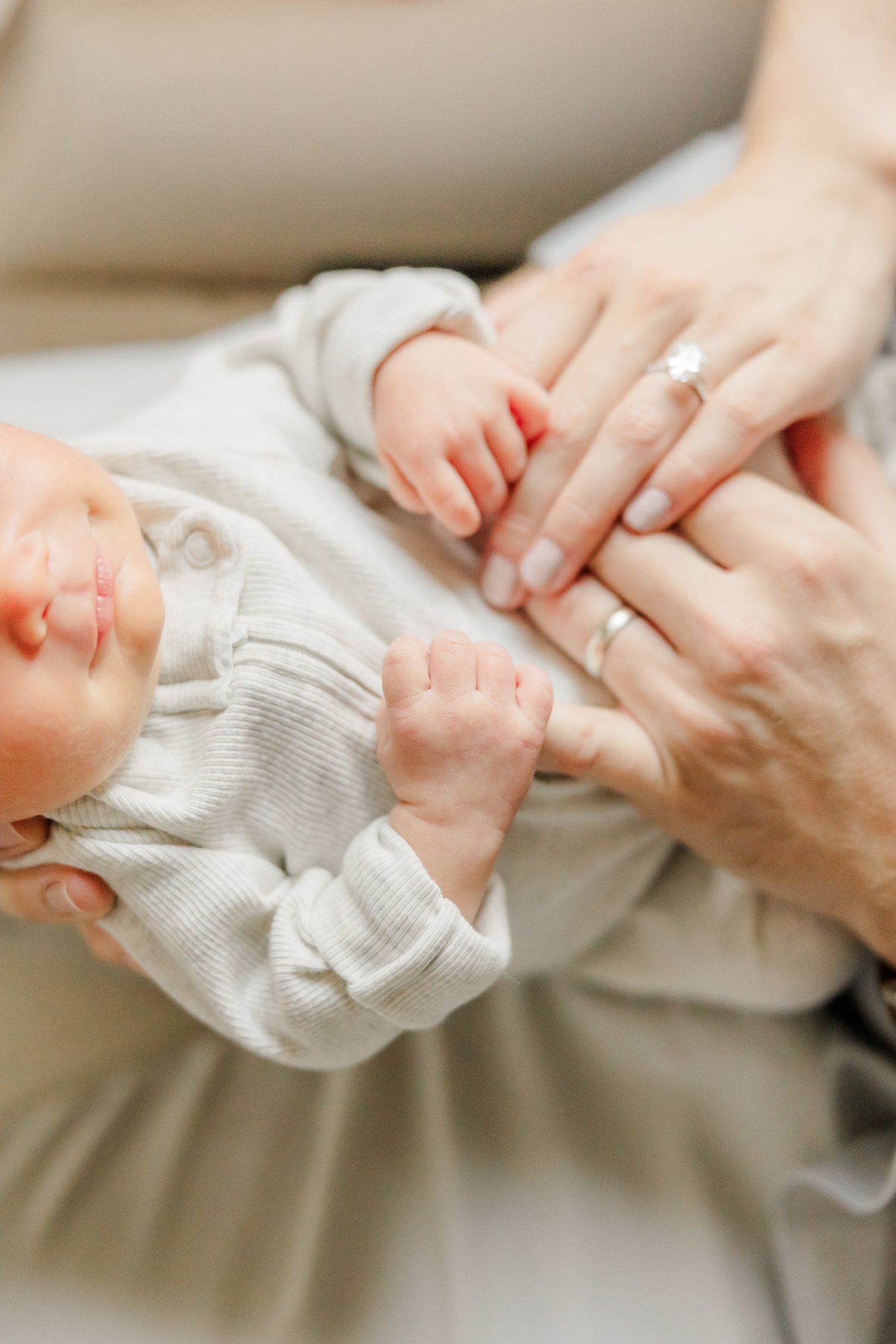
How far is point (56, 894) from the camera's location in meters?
0.66

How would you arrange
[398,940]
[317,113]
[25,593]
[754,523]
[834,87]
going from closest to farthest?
[25,593] → [398,940] → [754,523] → [834,87] → [317,113]

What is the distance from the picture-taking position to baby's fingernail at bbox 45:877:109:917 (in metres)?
0.65

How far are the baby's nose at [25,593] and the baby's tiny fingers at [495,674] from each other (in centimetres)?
27

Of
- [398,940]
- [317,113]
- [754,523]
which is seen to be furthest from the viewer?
[317,113]

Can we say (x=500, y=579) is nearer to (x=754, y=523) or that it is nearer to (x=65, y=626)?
(x=754, y=523)

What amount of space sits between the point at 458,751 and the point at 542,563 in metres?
0.19

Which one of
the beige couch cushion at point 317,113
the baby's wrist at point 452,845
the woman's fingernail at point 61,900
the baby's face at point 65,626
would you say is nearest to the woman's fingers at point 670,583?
the baby's wrist at point 452,845

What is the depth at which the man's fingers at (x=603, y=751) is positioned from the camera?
2.26ft

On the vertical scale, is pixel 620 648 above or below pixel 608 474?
below

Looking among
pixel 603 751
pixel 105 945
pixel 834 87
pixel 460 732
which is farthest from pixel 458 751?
pixel 834 87

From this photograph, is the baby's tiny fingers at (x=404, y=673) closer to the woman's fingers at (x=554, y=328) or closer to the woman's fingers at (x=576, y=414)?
the woman's fingers at (x=576, y=414)

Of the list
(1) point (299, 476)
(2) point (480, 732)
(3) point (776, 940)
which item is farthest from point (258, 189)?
(3) point (776, 940)

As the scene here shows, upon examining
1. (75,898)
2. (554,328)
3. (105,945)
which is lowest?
(105,945)

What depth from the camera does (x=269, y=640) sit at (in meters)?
0.67
